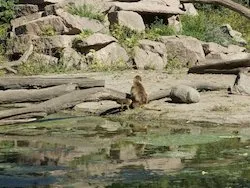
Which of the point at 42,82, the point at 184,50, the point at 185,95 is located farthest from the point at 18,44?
the point at 185,95

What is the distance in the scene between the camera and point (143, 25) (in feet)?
70.9

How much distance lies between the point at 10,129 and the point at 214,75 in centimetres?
730

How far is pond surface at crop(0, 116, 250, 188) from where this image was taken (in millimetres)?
7254

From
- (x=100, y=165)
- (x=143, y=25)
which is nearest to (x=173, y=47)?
(x=143, y=25)

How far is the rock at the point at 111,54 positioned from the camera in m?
19.6

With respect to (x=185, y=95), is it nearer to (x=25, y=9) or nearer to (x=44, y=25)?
(x=44, y=25)

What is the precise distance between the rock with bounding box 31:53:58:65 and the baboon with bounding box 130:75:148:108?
6824mm

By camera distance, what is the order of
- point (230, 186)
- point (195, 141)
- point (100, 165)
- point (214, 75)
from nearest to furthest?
point (230, 186) < point (100, 165) < point (195, 141) < point (214, 75)

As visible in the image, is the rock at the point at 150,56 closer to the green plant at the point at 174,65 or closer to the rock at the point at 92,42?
the green plant at the point at 174,65

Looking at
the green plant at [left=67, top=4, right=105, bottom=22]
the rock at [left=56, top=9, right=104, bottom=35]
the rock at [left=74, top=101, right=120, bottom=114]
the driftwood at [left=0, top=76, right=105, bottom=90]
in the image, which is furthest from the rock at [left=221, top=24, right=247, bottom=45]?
the driftwood at [left=0, top=76, right=105, bottom=90]

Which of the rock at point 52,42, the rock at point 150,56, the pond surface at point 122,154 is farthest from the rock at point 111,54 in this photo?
the pond surface at point 122,154

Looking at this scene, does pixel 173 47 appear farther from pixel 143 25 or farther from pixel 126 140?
pixel 126 140

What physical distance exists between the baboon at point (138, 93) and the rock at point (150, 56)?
6.36m

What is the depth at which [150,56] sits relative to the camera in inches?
775
